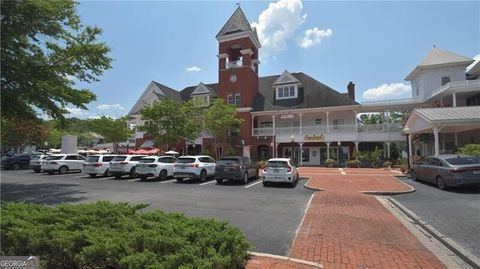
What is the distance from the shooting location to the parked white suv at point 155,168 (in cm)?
2205

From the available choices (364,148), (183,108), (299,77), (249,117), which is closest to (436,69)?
(364,148)

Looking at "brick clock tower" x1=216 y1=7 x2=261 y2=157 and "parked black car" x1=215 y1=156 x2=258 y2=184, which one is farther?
"brick clock tower" x1=216 y1=7 x2=261 y2=157

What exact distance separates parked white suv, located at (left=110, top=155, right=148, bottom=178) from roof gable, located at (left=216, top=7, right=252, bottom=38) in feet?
79.0

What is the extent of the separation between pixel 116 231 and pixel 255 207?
6767 millimetres

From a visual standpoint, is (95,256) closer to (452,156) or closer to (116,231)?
(116,231)

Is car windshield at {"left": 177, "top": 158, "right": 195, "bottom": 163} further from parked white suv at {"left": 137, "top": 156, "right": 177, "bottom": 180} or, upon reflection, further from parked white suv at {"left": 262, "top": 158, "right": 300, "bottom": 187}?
parked white suv at {"left": 262, "top": 158, "right": 300, "bottom": 187}

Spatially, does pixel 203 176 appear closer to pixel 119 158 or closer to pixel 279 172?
pixel 279 172

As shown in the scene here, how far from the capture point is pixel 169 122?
33281mm

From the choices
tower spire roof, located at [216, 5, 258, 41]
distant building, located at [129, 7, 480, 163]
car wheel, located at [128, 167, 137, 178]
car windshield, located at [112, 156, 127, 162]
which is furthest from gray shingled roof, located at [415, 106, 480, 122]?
tower spire roof, located at [216, 5, 258, 41]

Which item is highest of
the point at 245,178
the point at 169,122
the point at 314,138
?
the point at 169,122

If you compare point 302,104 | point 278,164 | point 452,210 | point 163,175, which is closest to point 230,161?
point 278,164

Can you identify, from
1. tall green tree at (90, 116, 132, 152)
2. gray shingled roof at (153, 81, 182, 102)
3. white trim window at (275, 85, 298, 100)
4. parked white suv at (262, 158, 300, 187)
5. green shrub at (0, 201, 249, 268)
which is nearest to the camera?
green shrub at (0, 201, 249, 268)

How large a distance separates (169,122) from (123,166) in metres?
10.4

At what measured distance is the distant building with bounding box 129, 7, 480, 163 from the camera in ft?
118
